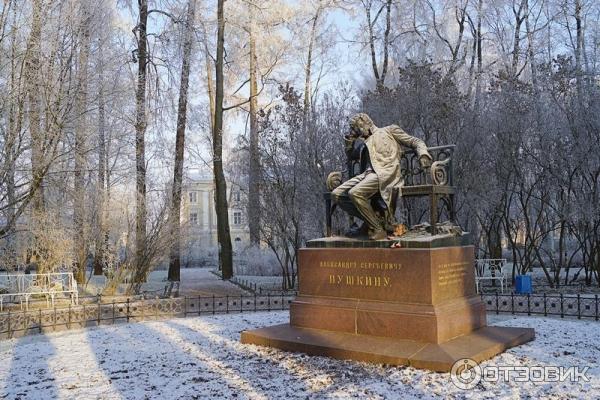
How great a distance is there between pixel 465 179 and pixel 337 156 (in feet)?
12.9

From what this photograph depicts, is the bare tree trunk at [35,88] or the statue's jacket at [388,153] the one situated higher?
the bare tree trunk at [35,88]

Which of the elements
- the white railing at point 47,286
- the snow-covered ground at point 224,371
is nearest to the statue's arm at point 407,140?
the snow-covered ground at point 224,371

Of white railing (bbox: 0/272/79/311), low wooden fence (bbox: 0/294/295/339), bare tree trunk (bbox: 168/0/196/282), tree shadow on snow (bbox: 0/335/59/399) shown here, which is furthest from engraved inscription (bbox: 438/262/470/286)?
bare tree trunk (bbox: 168/0/196/282)

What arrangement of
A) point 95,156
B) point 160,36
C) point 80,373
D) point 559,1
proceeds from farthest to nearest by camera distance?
point 559,1 < point 160,36 < point 95,156 < point 80,373

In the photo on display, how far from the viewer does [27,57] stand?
36.3 feet

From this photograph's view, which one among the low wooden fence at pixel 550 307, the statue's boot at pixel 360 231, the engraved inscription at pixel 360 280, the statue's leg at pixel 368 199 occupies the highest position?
the statue's leg at pixel 368 199

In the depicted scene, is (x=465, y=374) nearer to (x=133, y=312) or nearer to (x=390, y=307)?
(x=390, y=307)

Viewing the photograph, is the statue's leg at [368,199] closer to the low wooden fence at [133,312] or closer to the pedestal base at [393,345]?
the pedestal base at [393,345]

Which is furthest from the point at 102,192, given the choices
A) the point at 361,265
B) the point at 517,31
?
the point at 517,31

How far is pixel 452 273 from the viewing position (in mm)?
7148

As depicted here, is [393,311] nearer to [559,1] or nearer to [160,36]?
[160,36]

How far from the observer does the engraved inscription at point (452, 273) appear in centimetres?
690

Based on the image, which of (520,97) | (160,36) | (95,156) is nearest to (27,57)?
(95,156)

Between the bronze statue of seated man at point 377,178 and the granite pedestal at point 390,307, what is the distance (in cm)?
48
